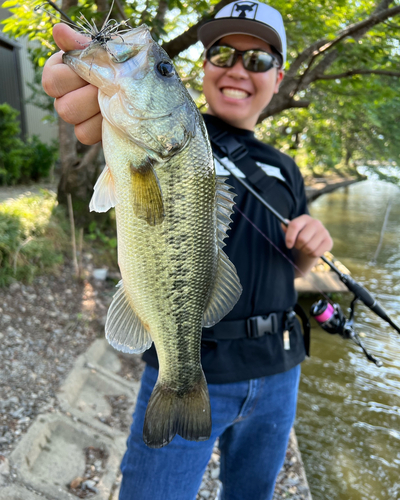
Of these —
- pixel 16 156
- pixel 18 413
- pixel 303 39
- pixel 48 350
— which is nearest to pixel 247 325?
pixel 18 413

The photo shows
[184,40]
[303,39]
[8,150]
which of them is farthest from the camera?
[8,150]

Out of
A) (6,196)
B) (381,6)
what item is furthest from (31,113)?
(381,6)

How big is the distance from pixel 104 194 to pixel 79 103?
0.30 m

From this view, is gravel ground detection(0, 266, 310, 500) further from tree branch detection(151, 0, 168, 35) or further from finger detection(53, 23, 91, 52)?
tree branch detection(151, 0, 168, 35)

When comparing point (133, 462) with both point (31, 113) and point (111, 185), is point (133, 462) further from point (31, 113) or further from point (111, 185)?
point (31, 113)

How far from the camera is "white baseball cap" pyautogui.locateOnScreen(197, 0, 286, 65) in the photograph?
80.3 inches

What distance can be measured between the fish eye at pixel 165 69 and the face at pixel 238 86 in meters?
0.97

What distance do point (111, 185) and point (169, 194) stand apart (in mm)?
208

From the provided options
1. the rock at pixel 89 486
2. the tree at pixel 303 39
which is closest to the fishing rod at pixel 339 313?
the rock at pixel 89 486

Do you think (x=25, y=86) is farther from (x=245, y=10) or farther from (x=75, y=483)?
(x=75, y=483)

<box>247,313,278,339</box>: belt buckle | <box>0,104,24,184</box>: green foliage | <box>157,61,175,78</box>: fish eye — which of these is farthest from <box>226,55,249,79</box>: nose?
<box>0,104,24,184</box>: green foliage

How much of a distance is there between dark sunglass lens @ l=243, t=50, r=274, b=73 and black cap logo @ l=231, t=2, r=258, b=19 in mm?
180

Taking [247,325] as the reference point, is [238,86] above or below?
above

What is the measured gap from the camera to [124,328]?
138 cm
